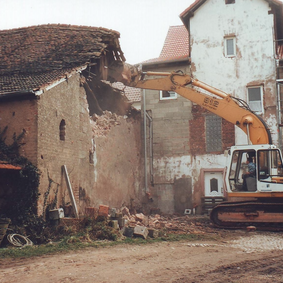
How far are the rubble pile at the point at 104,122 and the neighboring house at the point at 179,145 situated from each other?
2.86 m

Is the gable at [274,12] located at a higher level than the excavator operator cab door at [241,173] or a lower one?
higher

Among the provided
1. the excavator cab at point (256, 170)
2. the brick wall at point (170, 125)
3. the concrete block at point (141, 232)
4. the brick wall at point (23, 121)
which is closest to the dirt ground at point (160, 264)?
the concrete block at point (141, 232)

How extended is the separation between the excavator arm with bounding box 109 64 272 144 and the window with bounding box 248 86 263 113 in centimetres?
386

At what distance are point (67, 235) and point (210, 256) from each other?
366 cm

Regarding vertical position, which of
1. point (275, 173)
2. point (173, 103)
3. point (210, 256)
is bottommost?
point (210, 256)

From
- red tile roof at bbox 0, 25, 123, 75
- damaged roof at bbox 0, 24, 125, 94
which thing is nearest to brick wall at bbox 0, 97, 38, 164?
damaged roof at bbox 0, 24, 125, 94

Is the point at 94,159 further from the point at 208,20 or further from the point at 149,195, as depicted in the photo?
the point at 208,20

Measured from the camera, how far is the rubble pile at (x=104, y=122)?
1399cm

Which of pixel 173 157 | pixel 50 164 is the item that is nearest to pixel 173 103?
pixel 173 157

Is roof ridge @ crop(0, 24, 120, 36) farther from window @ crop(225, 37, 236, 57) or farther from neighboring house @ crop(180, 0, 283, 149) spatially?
window @ crop(225, 37, 236, 57)

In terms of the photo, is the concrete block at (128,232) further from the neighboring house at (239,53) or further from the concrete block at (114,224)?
the neighboring house at (239,53)

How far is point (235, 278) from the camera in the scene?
6.21 meters

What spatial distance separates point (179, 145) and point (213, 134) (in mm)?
1587

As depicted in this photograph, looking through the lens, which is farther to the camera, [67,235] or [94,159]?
[94,159]
